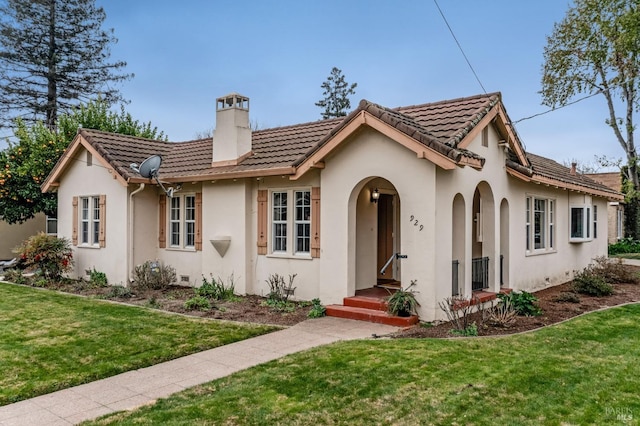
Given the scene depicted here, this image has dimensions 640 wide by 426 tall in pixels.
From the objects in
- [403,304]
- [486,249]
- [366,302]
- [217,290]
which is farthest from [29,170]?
[486,249]

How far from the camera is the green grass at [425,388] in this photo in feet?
16.6

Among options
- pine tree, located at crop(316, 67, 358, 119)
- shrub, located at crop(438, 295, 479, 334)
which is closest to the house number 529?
shrub, located at crop(438, 295, 479, 334)

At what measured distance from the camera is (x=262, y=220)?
12555 millimetres

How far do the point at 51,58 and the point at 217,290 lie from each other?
25076 mm

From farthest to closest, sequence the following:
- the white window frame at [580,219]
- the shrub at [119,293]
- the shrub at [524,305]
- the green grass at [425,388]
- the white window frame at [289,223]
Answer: the white window frame at [580,219] → the shrub at [119,293] → the white window frame at [289,223] → the shrub at [524,305] → the green grass at [425,388]

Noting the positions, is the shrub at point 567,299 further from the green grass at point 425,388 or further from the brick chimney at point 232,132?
the brick chimney at point 232,132

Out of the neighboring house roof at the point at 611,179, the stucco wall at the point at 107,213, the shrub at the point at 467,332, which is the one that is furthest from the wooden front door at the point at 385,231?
the neighboring house roof at the point at 611,179

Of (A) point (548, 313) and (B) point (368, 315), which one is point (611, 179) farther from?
(B) point (368, 315)

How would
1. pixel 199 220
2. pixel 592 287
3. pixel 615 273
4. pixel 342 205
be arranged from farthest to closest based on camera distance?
pixel 615 273
pixel 199 220
pixel 592 287
pixel 342 205

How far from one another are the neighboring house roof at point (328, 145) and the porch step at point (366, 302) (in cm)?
300

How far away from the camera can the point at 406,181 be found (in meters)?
9.73

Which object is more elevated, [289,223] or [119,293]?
[289,223]

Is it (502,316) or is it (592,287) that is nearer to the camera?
(502,316)

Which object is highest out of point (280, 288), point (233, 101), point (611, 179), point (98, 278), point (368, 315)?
point (233, 101)
